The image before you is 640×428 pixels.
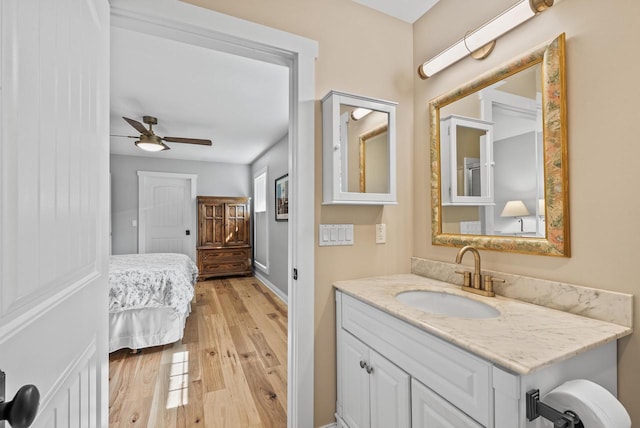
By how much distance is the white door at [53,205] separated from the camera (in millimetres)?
479

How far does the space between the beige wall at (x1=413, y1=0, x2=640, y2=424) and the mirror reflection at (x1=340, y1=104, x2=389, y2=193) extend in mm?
689

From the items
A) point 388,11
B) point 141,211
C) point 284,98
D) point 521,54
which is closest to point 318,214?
point 521,54

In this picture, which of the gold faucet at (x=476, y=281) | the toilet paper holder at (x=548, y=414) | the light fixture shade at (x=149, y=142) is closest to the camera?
the toilet paper holder at (x=548, y=414)

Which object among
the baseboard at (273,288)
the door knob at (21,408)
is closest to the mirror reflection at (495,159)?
the door knob at (21,408)

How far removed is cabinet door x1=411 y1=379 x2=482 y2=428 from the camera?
880 millimetres

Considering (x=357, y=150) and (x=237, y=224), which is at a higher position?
(x=357, y=150)

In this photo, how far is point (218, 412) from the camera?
1.81m

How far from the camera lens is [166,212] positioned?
5.57m

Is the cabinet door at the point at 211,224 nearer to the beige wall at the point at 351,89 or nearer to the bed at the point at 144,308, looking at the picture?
the bed at the point at 144,308

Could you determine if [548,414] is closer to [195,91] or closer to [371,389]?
[371,389]

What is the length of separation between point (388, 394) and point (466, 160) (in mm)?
1154

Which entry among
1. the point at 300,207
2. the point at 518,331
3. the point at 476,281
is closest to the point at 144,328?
the point at 300,207

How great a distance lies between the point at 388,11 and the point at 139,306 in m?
2.99

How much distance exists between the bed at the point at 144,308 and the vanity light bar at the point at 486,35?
2727 millimetres
